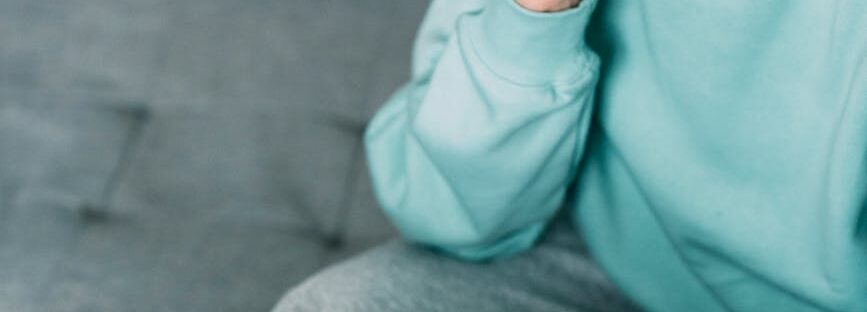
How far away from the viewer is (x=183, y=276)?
0.89 metres

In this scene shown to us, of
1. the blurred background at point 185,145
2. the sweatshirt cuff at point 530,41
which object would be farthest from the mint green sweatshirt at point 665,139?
the blurred background at point 185,145

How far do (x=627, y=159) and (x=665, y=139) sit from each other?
0.11ft

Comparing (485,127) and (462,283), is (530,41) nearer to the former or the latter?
(485,127)

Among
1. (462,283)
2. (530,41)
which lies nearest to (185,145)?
(462,283)

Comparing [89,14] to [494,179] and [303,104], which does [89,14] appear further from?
[494,179]

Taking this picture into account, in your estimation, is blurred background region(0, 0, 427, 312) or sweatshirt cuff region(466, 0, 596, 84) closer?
sweatshirt cuff region(466, 0, 596, 84)

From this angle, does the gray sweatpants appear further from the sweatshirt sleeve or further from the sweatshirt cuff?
the sweatshirt cuff

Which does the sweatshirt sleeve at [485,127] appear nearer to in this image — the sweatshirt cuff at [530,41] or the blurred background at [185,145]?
the sweatshirt cuff at [530,41]

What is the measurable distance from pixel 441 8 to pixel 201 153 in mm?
355

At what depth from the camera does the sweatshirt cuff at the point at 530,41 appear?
2.00ft

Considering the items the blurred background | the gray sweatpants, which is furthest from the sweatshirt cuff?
the blurred background

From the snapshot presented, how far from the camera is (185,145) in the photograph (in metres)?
0.98

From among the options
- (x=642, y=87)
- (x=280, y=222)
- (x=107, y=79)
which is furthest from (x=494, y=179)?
(x=107, y=79)

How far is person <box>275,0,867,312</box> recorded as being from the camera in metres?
0.61
